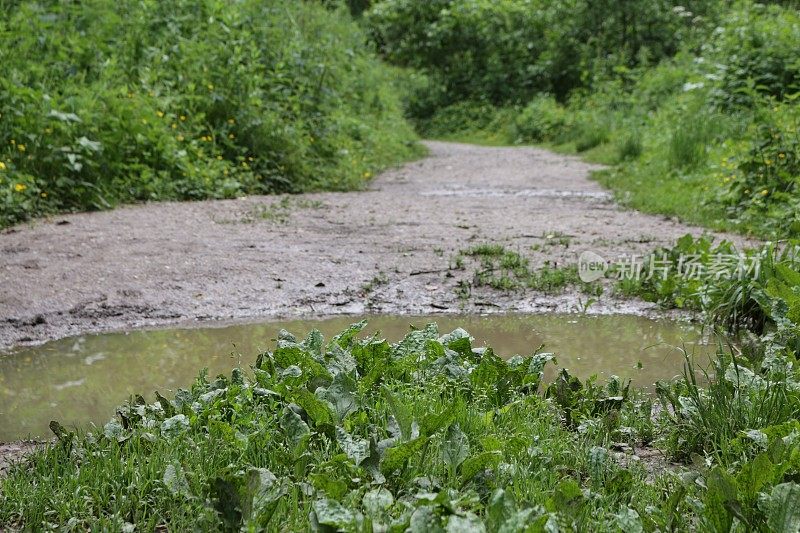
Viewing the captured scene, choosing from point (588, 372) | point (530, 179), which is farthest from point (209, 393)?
point (530, 179)

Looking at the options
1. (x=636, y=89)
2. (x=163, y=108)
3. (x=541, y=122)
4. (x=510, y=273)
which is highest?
(x=163, y=108)

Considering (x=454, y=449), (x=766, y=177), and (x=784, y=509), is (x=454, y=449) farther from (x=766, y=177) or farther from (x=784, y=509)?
(x=766, y=177)

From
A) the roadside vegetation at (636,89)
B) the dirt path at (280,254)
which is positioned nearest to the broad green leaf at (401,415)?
the dirt path at (280,254)

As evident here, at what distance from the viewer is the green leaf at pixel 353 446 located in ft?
8.43

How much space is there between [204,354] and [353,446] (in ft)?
5.67

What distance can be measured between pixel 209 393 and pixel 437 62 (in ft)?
76.3

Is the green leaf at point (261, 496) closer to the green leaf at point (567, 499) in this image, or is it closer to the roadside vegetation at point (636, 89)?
the green leaf at point (567, 499)

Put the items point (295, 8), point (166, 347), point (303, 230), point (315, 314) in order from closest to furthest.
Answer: point (166, 347)
point (315, 314)
point (303, 230)
point (295, 8)

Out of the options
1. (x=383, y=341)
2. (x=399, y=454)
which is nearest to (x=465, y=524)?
(x=399, y=454)

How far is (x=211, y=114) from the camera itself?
9.82 meters

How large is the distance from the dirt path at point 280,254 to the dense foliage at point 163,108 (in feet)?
1.77

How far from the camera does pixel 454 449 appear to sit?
2.56 meters

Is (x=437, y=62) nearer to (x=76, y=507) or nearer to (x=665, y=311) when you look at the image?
(x=665, y=311)

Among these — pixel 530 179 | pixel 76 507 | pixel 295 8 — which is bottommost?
pixel 530 179
